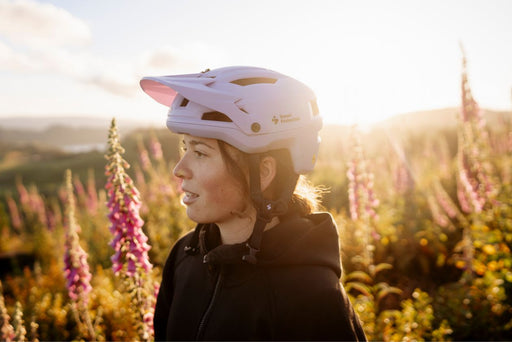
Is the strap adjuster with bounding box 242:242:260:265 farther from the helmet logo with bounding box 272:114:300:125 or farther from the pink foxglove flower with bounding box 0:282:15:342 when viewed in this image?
the pink foxglove flower with bounding box 0:282:15:342

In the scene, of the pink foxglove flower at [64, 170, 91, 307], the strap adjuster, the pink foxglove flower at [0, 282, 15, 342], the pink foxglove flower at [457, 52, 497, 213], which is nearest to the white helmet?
the strap adjuster

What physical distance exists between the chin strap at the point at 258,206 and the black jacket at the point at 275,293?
0.27ft

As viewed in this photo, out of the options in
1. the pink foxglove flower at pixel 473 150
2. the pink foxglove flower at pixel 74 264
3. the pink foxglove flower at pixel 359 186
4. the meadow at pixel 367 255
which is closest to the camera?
the meadow at pixel 367 255

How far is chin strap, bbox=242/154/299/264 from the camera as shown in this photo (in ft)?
6.42

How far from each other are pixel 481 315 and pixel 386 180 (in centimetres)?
521

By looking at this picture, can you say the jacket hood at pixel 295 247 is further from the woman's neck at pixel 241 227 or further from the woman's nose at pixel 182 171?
the woman's nose at pixel 182 171

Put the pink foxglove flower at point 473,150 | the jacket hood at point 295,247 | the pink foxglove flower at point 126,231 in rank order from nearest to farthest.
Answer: the jacket hood at point 295,247
the pink foxglove flower at point 126,231
the pink foxglove flower at point 473,150

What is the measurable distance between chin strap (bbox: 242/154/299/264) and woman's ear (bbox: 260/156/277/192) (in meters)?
0.10

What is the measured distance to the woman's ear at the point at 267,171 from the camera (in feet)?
7.16

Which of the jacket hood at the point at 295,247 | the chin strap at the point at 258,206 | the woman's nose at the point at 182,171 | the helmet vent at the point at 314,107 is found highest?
the helmet vent at the point at 314,107

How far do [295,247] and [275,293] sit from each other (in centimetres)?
28

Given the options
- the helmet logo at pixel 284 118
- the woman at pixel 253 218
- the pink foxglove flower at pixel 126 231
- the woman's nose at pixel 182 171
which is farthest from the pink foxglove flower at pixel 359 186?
the woman's nose at pixel 182 171

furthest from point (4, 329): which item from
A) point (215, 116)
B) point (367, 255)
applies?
point (367, 255)

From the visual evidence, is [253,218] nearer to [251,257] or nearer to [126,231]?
[251,257]
